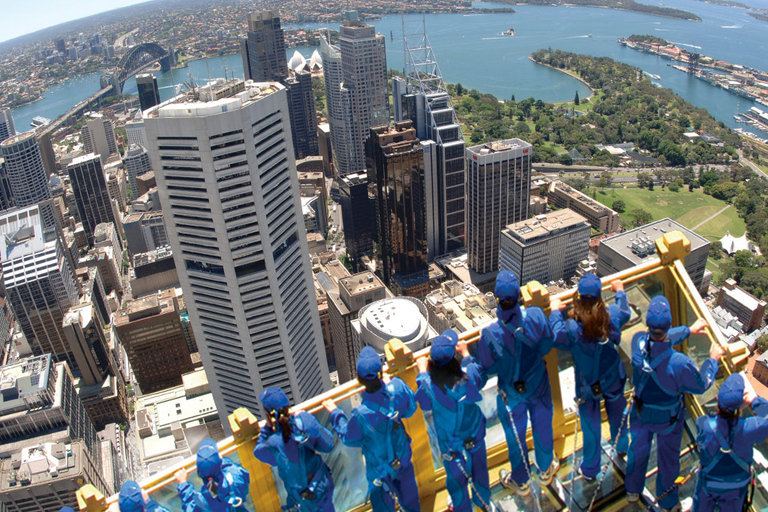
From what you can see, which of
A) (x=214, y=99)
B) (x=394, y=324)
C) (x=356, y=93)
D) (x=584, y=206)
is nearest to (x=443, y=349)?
(x=214, y=99)

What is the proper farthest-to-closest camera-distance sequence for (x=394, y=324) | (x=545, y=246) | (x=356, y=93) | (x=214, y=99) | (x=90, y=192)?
1. (x=356, y=93)
2. (x=90, y=192)
3. (x=545, y=246)
4. (x=394, y=324)
5. (x=214, y=99)

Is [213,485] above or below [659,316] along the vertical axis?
below

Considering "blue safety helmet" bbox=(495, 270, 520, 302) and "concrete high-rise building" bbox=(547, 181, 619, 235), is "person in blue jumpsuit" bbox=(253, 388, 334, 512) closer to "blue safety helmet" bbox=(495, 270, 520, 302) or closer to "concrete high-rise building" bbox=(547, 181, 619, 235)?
"blue safety helmet" bbox=(495, 270, 520, 302)

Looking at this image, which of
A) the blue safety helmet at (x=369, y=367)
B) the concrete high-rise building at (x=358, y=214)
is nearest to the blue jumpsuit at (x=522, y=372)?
the blue safety helmet at (x=369, y=367)

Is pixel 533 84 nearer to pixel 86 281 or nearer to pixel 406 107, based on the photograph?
pixel 406 107

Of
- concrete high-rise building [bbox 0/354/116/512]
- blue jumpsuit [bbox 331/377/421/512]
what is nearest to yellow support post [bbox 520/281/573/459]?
blue jumpsuit [bbox 331/377/421/512]

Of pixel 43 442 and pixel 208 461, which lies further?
pixel 43 442

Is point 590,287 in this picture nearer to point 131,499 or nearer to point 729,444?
point 729,444
